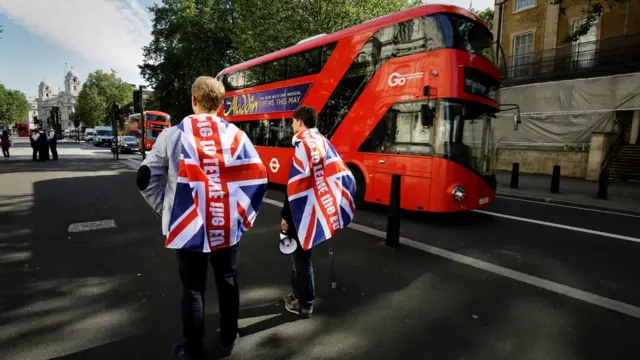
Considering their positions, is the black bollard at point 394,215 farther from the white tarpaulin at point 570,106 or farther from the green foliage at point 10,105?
the green foliage at point 10,105

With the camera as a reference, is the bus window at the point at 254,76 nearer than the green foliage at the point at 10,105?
Yes

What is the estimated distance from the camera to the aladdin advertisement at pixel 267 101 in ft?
29.4

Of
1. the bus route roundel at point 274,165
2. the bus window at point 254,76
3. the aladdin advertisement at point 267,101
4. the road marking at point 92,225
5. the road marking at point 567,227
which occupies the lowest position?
the road marking at point 567,227

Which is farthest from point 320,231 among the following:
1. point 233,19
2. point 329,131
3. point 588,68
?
point 233,19

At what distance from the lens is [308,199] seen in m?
2.99

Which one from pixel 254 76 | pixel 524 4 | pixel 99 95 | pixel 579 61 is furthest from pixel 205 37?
pixel 99 95

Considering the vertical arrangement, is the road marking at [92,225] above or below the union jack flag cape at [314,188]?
below

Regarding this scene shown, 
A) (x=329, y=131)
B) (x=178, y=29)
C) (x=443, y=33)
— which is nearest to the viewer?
(x=443, y=33)

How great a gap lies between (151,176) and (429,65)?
17.9ft

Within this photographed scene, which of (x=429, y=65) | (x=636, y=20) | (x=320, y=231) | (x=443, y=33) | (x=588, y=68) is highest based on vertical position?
(x=636, y=20)

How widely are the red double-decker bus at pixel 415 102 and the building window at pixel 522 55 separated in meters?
14.9

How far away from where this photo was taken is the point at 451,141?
616cm

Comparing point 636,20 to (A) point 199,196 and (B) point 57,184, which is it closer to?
(A) point 199,196

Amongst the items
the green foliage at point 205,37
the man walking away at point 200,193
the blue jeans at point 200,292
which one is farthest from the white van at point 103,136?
the blue jeans at point 200,292
